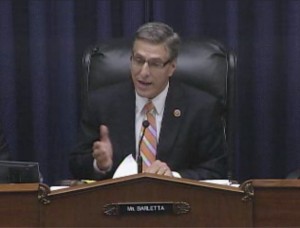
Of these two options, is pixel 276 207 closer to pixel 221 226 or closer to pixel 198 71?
pixel 221 226

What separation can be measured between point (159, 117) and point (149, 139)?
107 mm

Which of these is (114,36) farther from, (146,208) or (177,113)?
(146,208)

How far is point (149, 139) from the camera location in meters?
2.42

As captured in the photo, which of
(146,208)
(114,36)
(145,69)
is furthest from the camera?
(114,36)

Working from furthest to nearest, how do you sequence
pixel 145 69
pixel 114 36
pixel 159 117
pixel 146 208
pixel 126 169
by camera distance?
1. pixel 114 36
2. pixel 159 117
3. pixel 145 69
4. pixel 126 169
5. pixel 146 208

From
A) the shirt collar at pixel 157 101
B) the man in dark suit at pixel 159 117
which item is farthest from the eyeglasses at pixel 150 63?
the shirt collar at pixel 157 101

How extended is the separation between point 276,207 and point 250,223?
0.06m

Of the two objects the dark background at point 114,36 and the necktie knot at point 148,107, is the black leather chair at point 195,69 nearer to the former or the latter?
the necktie knot at point 148,107

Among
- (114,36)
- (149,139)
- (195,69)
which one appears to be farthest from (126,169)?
(114,36)

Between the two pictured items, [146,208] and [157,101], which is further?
[157,101]

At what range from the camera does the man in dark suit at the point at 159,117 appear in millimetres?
2393

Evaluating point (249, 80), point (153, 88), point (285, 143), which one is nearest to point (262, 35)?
point (249, 80)

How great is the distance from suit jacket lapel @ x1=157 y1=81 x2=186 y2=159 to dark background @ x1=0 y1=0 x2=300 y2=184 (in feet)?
2.78

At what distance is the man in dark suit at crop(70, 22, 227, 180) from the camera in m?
2.39
